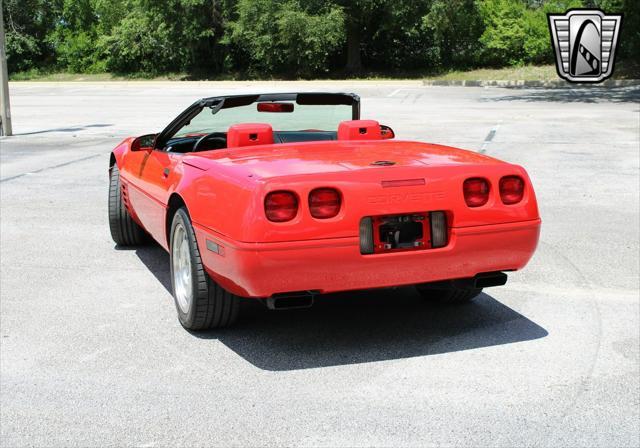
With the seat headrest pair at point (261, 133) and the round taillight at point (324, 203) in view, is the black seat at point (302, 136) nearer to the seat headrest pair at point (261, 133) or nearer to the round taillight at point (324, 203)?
A: the seat headrest pair at point (261, 133)

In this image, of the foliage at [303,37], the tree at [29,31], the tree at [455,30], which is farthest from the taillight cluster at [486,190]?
the tree at [29,31]

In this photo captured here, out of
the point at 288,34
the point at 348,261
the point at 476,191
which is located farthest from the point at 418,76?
the point at 348,261

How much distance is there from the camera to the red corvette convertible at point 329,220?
4125 mm

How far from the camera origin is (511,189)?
15.0ft

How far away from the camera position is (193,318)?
4.79m

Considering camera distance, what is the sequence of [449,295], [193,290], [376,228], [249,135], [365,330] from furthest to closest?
[449,295], [249,135], [365,330], [193,290], [376,228]

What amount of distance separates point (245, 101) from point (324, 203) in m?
1.58

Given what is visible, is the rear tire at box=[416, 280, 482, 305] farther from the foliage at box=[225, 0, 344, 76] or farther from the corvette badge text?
the foliage at box=[225, 0, 344, 76]

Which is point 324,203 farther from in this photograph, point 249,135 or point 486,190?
point 249,135

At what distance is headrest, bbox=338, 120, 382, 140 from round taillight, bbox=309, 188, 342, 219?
4.31 ft

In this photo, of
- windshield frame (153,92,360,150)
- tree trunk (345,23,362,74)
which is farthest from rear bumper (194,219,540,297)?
tree trunk (345,23,362,74)

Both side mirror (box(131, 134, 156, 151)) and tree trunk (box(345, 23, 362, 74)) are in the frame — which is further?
tree trunk (box(345, 23, 362, 74))

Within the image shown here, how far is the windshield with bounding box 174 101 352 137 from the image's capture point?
18.3 feet

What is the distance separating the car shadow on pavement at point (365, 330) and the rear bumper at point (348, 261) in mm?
448
